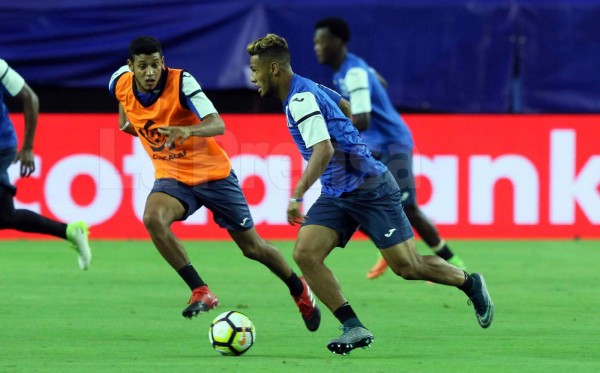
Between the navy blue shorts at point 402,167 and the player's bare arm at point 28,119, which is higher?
the player's bare arm at point 28,119

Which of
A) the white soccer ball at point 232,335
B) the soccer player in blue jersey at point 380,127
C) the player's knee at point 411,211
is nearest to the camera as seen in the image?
the white soccer ball at point 232,335

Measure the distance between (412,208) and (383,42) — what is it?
5.32 meters

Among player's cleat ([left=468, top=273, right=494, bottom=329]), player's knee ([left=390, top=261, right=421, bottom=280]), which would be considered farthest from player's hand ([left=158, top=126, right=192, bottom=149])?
player's cleat ([left=468, top=273, right=494, bottom=329])

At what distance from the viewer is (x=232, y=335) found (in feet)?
24.9

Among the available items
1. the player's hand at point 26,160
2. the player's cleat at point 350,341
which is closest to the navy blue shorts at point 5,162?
the player's hand at point 26,160

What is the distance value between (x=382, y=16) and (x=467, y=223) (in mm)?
3057

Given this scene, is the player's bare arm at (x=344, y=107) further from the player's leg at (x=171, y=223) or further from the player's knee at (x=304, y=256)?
the player's leg at (x=171, y=223)

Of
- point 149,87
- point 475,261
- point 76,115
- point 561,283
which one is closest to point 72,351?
point 149,87

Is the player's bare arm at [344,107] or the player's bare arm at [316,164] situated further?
the player's bare arm at [344,107]

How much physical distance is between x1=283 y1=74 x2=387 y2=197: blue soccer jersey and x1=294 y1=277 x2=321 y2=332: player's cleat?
987mm

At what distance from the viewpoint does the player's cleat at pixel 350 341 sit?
7.51 m

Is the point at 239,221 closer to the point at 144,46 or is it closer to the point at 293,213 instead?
the point at 144,46

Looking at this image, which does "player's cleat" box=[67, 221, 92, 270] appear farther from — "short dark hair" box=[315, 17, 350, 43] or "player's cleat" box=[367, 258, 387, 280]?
"short dark hair" box=[315, 17, 350, 43]

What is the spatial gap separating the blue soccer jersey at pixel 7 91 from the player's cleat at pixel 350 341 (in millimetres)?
4036
